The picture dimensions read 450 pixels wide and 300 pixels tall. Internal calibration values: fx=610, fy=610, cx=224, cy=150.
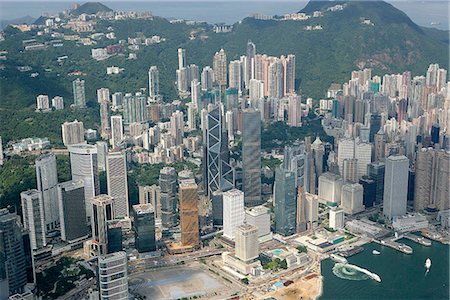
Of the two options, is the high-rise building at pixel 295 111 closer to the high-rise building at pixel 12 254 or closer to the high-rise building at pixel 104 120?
the high-rise building at pixel 104 120

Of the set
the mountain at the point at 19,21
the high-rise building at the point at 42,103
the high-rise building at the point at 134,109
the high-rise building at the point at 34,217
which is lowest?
the high-rise building at the point at 34,217

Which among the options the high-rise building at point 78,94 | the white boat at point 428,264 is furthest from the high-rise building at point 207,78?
the white boat at point 428,264

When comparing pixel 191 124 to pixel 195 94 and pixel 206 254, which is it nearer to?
pixel 195 94

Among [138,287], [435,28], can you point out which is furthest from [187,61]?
[138,287]

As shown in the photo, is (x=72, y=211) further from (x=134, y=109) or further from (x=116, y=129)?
(x=134, y=109)

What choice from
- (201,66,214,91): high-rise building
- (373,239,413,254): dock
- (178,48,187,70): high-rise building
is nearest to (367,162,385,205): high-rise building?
(373,239,413,254): dock

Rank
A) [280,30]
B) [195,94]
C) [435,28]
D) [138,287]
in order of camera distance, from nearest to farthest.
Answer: [138,287]
[195,94]
[435,28]
[280,30]
